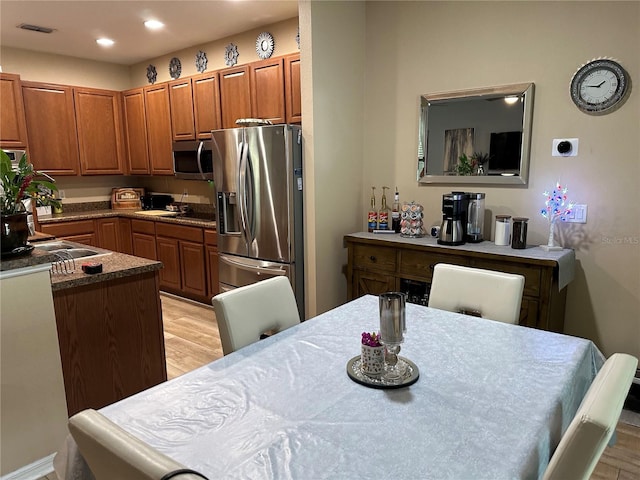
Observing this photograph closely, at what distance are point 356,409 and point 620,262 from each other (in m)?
2.27

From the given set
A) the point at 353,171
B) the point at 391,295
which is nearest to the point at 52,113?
the point at 353,171

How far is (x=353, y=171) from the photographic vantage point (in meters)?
3.57

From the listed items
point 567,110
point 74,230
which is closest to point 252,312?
point 567,110

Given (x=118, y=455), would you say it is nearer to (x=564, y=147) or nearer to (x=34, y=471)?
(x=34, y=471)

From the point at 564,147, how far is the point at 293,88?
2.03 metres

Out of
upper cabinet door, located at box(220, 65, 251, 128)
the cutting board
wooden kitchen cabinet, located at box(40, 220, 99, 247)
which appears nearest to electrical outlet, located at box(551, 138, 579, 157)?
upper cabinet door, located at box(220, 65, 251, 128)

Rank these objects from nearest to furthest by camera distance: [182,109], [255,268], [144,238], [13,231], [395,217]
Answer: [13,231] < [395,217] < [255,268] < [182,109] < [144,238]

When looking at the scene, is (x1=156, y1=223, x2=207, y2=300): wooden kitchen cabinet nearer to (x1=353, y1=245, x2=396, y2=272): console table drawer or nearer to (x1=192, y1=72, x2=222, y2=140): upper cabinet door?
(x1=192, y1=72, x2=222, y2=140): upper cabinet door

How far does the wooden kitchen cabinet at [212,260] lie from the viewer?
413cm

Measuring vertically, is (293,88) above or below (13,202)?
above

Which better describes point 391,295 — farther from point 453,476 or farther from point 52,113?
point 52,113

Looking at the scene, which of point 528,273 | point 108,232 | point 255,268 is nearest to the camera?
point 528,273

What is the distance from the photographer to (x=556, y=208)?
2674 mm

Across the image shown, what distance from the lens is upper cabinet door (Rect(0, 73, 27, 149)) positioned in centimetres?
411
